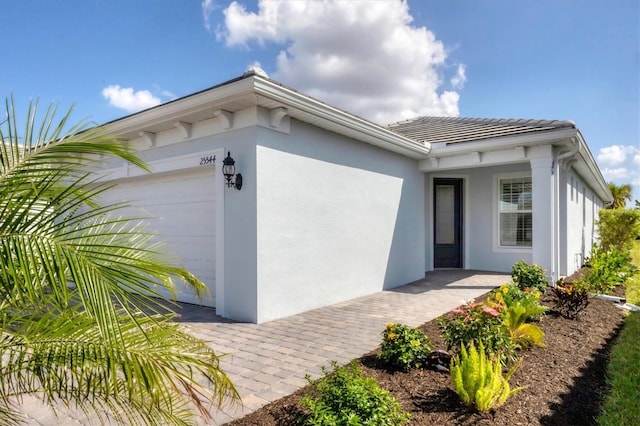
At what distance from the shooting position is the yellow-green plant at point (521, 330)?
420 cm

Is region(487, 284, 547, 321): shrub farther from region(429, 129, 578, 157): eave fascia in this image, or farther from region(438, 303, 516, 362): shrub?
region(429, 129, 578, 157): eave fascia

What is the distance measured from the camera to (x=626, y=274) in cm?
853

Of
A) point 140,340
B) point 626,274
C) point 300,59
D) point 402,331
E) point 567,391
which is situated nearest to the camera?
point 140,340

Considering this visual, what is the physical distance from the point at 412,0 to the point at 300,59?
411 cm

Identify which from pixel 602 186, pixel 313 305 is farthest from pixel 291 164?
pixel 602 186

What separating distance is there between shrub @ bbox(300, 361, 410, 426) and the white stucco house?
10.1ft

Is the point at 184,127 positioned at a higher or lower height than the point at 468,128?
lower

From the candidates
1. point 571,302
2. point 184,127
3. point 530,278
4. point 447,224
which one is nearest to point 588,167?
point 447,224

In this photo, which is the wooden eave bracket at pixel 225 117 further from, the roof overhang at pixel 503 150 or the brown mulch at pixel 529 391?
the roof overhang at pixel 503 150

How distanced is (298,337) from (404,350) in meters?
1.62

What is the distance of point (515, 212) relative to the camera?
33.4ft

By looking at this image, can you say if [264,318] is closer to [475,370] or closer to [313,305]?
[313,305]

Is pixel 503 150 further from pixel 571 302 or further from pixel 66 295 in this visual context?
pixel 66 295

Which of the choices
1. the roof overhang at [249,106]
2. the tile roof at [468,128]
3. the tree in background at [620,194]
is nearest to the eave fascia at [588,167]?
the tile roof at [468,128]
